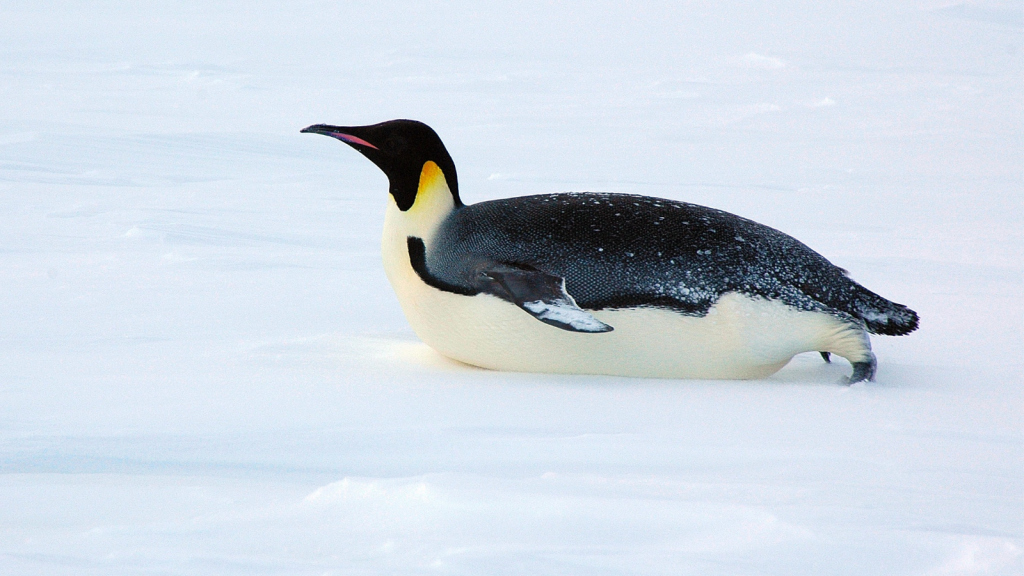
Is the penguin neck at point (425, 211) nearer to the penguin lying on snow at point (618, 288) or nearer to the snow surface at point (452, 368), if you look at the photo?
the penguin lying on snow at point (618, 288)

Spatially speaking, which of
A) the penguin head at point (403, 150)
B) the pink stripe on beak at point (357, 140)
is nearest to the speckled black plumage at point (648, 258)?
the penguin head at point (403, 150)

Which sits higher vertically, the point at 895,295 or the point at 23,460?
the point at 895,295

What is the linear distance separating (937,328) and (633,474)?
6.09 ft

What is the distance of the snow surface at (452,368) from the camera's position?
2.27 meters

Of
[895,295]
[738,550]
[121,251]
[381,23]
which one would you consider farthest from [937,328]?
[381,23]

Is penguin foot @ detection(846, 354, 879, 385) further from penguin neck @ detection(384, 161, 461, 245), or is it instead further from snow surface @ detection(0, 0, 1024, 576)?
penguin neck @ detection(384, 161, 461, 245)

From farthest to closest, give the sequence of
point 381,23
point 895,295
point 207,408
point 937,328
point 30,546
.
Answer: point 381,23 < point 895,295 < point 937,328 < point 207,408 < point 30,546

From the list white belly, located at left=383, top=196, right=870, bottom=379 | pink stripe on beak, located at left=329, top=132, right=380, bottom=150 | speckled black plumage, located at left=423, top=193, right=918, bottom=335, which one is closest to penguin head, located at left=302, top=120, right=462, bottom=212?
pink stripe on beak, located at left=329, top=132, right=380, bottom=150

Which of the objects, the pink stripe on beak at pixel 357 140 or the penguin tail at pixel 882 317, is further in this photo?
the pink stripe on beak at pixel 357 140

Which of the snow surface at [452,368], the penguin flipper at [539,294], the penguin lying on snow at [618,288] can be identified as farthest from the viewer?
the penguin lying on snow at [618,288]

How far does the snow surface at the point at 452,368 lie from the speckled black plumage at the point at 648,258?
241mm

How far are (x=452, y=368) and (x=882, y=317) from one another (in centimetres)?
123

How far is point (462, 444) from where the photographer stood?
2783mm

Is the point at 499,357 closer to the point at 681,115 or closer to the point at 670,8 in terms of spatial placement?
the point at 681,115
